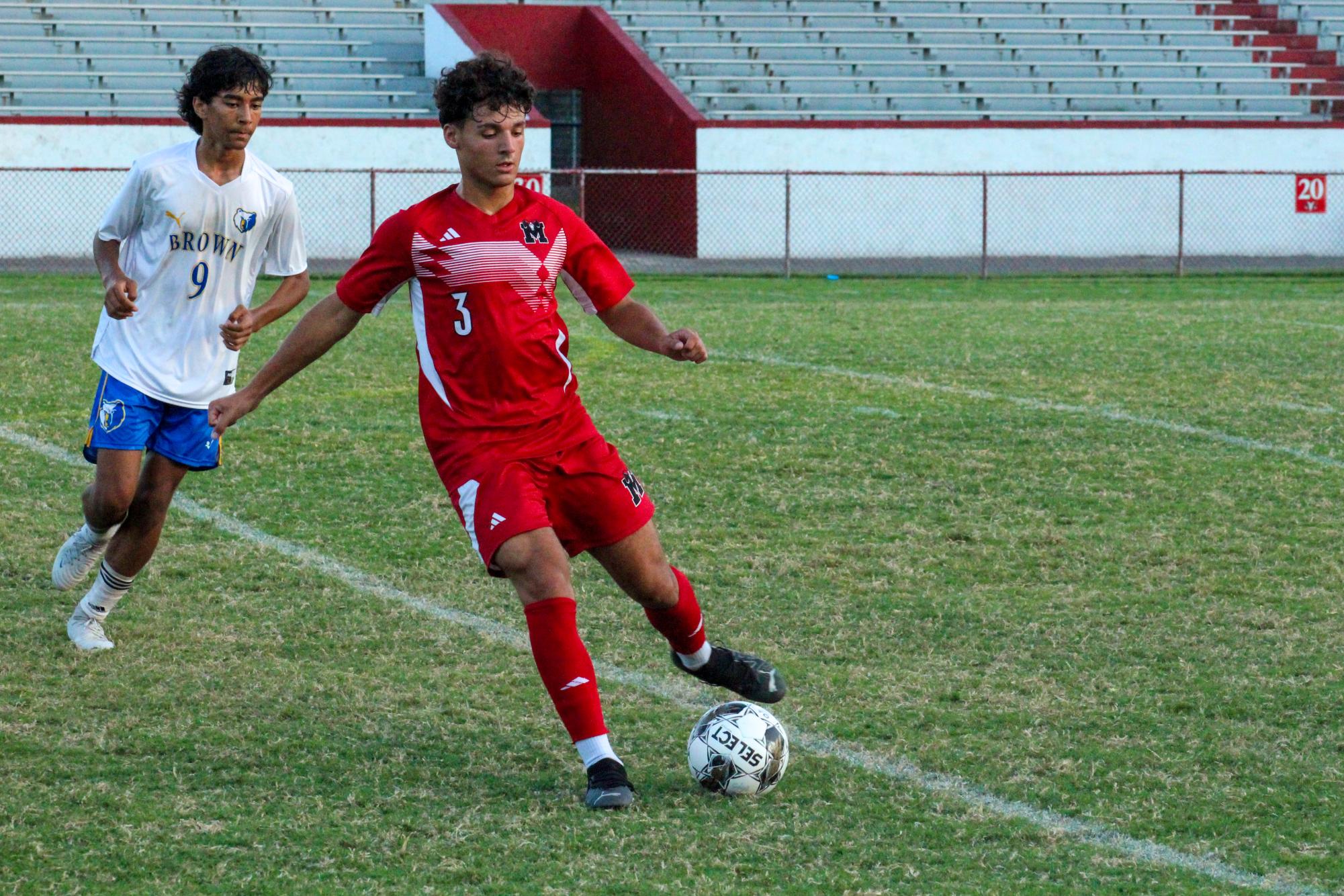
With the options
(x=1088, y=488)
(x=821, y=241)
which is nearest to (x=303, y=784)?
(x=1088, y=488)

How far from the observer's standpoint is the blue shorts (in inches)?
205

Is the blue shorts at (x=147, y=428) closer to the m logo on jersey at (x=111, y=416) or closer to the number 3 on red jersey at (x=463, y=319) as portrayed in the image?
the m logo on jersey at (x=111, y=416)

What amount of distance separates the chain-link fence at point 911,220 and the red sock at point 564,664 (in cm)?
1747

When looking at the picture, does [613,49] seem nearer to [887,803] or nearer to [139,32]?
[139,32]

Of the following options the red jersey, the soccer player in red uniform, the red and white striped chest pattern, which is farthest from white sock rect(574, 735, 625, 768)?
the red and white striped chest pattern

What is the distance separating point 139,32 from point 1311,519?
67.7 feet

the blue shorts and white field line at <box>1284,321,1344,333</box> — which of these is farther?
white field line at <box>1284,321,1344,333</box>

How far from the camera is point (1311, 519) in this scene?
7.18 m

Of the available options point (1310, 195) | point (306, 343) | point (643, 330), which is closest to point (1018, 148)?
point (1310, 195)

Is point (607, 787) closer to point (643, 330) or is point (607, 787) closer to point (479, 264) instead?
point (643, 330)

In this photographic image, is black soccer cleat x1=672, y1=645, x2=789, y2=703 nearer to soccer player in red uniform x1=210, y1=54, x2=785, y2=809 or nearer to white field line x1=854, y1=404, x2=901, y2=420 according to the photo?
soccer player in red uniform x1=210, y1=54, x2=785, y2=809

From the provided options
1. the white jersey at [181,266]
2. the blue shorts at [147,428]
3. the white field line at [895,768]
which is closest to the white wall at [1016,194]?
the white field line at [895,768]

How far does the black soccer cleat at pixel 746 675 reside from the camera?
456 cm

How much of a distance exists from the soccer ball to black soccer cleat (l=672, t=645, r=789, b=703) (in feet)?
1.27
